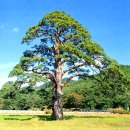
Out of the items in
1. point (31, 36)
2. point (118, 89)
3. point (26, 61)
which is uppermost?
point (31, 36)

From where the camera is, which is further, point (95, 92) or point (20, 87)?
point (95, 92)

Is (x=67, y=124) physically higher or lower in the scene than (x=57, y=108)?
lower

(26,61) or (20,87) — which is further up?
(26,61)

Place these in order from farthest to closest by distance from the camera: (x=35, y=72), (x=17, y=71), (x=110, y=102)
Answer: (x=110, y=102), (x=35, y=72), (x=17, y=71)

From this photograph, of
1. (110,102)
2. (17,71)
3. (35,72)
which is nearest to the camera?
(17,71)

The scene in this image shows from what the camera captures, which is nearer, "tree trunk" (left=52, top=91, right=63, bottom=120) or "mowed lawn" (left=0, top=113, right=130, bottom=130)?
"mowed lawn" (left=0, top=113, right=130, bottom=130)

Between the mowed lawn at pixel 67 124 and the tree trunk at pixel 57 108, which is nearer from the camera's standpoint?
the mowed lawn at pixel 67 124

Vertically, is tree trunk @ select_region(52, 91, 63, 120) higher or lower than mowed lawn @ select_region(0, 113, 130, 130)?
higher

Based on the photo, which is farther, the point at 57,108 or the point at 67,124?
the point at 57,108

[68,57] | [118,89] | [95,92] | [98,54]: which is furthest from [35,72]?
[95,92]

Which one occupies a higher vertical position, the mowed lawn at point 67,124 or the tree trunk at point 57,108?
the tree trunk at point 57,108

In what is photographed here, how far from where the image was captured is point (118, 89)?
4581cm

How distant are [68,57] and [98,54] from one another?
3861 millimetres

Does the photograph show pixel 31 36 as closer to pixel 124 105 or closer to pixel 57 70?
pixel 57 70
